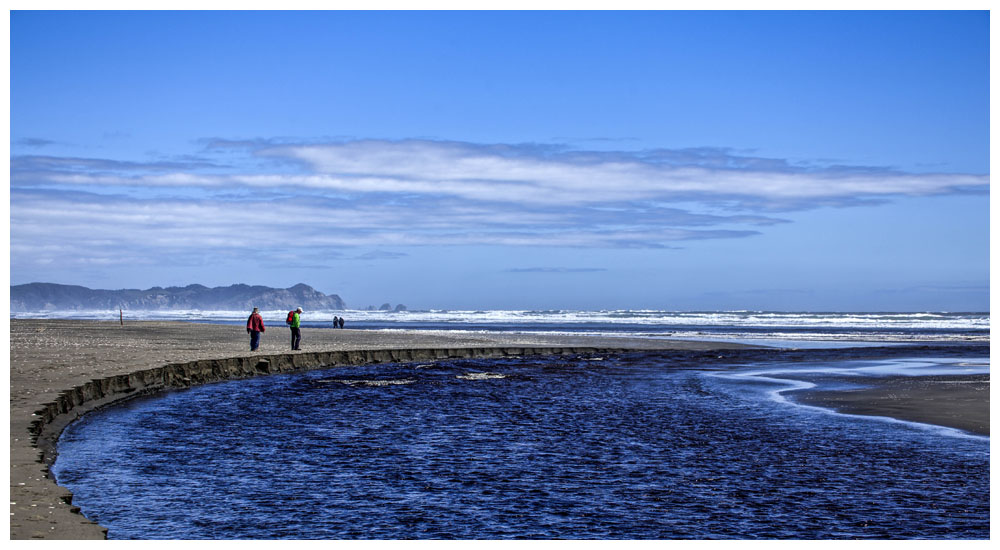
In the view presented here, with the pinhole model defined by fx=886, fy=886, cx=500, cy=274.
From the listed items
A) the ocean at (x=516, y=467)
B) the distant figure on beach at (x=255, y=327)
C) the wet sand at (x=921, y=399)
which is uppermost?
the distant figure on beach at (x=255, y=327)

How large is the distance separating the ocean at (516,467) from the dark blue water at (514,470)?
38mm

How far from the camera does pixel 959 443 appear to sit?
539 inches

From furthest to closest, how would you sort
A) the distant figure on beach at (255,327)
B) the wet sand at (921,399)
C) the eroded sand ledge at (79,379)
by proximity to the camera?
the distant figure on beach at (255,327), the wet sand at (921,399), the eroded sand ledge at (79,379)

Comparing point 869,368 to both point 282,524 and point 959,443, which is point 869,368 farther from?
point 282,524

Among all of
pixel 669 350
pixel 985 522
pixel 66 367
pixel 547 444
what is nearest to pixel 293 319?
pixel 66 367

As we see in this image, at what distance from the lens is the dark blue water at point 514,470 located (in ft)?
29.8

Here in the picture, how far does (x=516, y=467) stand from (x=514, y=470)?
20 cm

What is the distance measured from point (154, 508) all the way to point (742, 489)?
6.70 m

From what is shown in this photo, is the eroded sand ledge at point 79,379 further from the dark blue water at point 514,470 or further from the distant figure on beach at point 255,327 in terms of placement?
the distant figure on beach at point 255,327

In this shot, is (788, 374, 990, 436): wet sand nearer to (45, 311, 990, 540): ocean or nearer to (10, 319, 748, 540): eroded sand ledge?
(45, 311, 990, 540): ocean

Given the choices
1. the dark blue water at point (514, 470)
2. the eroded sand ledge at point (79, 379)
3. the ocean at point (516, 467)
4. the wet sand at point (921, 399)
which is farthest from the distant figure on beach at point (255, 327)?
the wet sand at point (921, 399)

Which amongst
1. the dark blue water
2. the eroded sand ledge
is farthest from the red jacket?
the dark blue water

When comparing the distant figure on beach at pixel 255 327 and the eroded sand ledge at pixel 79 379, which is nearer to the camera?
the eroded sand ledge at pixel 79 379

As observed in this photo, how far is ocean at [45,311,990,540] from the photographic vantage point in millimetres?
9078
